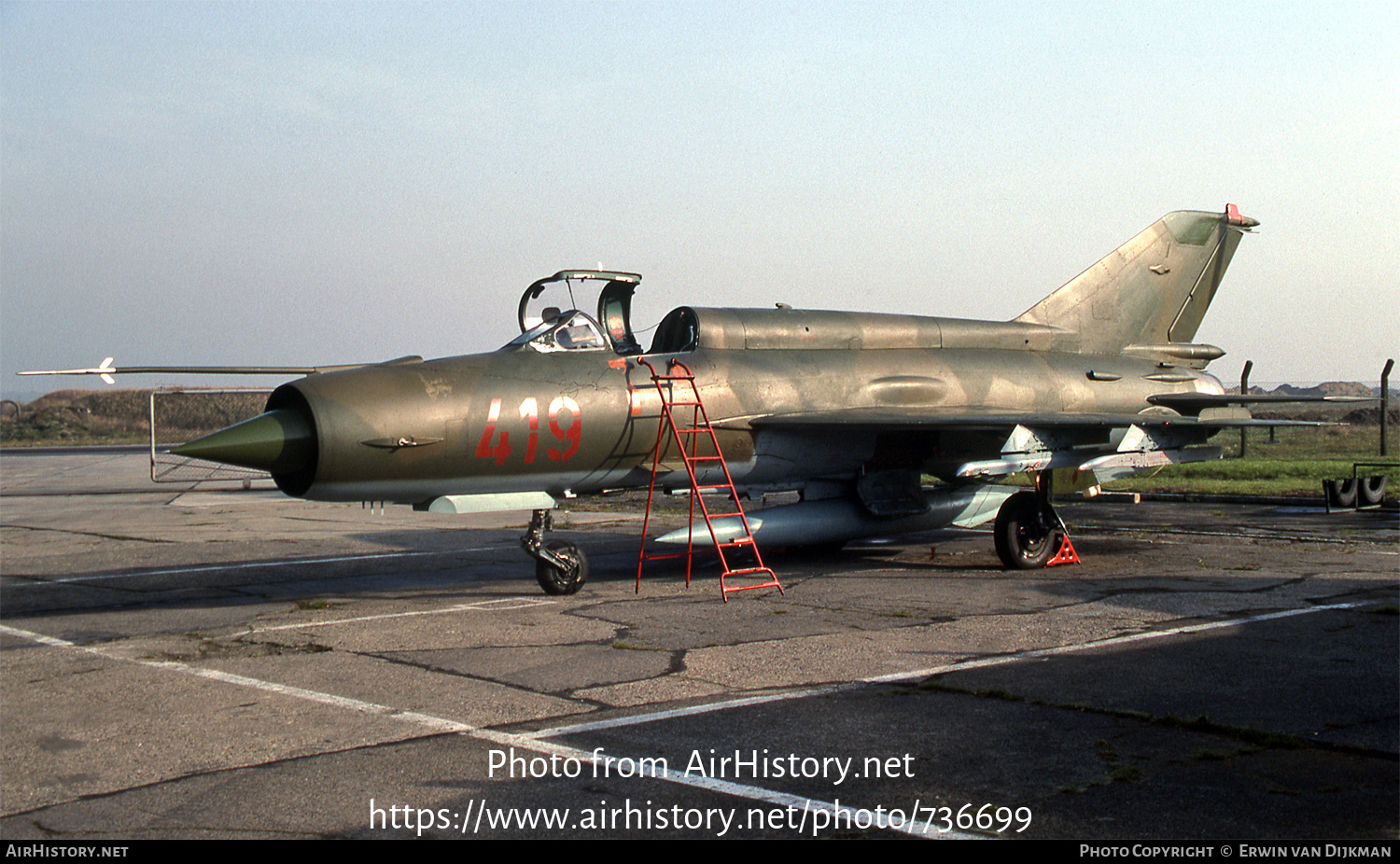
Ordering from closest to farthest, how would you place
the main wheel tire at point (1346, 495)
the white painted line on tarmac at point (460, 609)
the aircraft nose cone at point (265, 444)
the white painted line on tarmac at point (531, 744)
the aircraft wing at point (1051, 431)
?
the white painted line on tarmac at point (531, 744) < the aircraft nose cone at point (265, 444) < the white painted line on tarmac at point (460, 609) < the aircraft wing at point (1051, 431) < the main wheel tire at point (1346, 495)

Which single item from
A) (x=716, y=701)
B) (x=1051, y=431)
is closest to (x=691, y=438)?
(x=1051, y=431)

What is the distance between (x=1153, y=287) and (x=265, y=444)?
11.9m

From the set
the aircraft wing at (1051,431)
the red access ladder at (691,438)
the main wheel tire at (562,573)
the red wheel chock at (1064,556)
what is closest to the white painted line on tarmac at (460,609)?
the main wheel tire at (562,573)

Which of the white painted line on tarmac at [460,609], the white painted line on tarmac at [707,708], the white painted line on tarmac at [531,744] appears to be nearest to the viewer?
the white painted line on tarmac at [531,744]

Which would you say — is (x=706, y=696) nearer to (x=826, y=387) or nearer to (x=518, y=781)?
(x=518, y=781)

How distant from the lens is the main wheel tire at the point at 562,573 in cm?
1070

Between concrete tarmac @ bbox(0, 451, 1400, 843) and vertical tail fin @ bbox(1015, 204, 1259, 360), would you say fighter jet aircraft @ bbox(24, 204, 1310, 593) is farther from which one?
concrete tarmac @ bbox(0, 451, 1400, 843)

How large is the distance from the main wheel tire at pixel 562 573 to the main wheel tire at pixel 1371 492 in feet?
41.5

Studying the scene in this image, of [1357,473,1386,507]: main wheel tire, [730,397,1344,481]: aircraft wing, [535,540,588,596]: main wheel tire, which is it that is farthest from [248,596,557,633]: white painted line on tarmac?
[1357,473,1386,507]: main wheel tire

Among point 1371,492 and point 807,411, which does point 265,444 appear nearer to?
point 807,411

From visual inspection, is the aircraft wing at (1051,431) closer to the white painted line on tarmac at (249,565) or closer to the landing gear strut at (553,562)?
the landing gear strut at (553,562)

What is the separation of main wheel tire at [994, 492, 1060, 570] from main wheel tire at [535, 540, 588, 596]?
185 inches

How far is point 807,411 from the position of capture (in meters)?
12.1

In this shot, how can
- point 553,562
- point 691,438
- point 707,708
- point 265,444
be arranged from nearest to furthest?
point 707,708 < point 265,444 < point 553,562 < point 691,438
